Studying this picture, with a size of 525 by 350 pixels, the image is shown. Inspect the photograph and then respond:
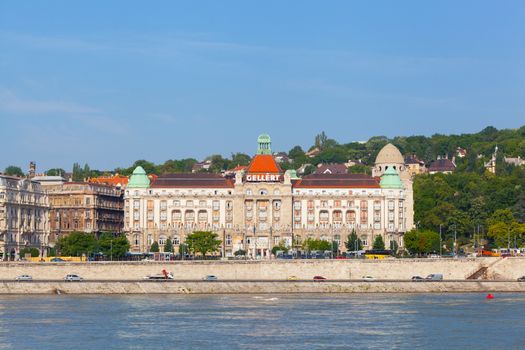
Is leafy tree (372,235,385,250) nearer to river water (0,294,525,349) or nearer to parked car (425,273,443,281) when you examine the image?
parked car (425,273,443,281)

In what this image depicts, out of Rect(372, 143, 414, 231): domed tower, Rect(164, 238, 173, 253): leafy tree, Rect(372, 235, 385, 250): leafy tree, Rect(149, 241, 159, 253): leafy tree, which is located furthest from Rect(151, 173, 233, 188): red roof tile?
Rect(372, 235, 385, 250): leafy tree

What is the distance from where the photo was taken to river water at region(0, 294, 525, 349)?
3061 inches

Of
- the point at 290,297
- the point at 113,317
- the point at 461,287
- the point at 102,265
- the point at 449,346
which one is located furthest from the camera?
the point at 102,265

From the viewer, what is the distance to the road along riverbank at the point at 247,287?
118 metres

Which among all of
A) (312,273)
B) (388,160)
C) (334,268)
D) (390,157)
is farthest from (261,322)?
(388,160)

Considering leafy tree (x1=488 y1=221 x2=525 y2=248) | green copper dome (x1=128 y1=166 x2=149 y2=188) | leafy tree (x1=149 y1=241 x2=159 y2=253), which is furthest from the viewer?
green copper dome (x1=128 y1=166 x2=149 y2=188)

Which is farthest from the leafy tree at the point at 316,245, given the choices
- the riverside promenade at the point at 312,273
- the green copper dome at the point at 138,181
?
the riverside promenade at the point at 312,273

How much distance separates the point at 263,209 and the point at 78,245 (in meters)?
27.5

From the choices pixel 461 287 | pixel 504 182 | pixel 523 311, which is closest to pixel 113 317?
pixel 523 311

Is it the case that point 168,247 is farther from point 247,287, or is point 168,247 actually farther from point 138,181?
point 247,287

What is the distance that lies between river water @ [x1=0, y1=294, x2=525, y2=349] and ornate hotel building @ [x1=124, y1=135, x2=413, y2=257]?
59480mm

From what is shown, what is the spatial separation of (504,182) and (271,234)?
120 ft

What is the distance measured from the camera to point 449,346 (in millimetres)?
76562

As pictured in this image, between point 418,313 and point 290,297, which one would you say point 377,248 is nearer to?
point 290,297
